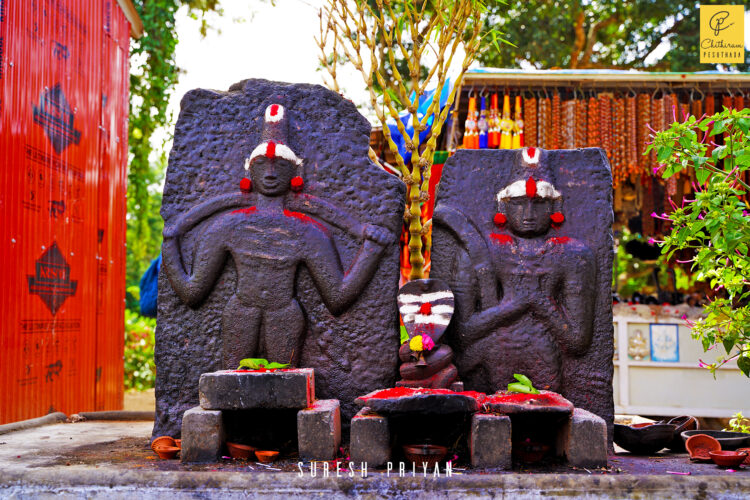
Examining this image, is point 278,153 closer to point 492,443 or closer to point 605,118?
point 492,443

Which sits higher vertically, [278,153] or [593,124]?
[593,124]

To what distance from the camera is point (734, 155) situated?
3.52 meters

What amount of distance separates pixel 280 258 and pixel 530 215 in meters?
1.33

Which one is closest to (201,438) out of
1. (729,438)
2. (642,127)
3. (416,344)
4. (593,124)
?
(416,344)

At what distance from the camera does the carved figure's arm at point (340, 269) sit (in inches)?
149

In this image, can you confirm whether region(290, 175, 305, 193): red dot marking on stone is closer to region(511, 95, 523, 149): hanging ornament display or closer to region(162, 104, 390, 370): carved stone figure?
region(162, 104, 390, 370): carved stone figure

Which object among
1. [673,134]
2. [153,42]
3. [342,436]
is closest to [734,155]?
[673,134]

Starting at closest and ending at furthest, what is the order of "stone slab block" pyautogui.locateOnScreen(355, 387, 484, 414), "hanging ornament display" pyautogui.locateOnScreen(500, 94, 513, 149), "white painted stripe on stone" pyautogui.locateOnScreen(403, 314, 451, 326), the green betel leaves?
"stone slab block" pyautogui.locateOnScreen(355, 387, 484, 414), the green betel leaves, "white painted stripe on stone" pyautogui.locateOnScreen(403, 314, 451, 326), "hanging ornament display" pyautogui.locateOnScreen(500, 94, 513, 149)

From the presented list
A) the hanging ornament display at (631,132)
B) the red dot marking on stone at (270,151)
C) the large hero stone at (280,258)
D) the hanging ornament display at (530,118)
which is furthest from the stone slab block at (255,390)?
the hanging ornament display at (631,132)

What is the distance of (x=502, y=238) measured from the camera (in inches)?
153

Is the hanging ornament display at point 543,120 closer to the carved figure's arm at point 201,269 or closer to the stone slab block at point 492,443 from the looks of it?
the carved figure's arm at point 201,269

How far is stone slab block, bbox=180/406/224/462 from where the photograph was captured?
10.6ft

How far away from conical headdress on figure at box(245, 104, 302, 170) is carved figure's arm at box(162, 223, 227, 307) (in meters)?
0.45

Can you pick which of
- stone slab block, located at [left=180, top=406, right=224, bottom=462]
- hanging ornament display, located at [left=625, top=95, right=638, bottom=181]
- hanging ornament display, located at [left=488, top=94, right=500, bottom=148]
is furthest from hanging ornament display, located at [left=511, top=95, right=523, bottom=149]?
stone slab block, located at [left=180, top=406, right=224, bottom=462]
